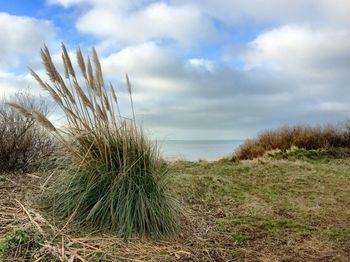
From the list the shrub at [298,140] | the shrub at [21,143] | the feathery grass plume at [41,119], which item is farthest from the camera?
the shrub at [298,140]

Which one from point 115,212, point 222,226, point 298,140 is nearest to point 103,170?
point 115,212

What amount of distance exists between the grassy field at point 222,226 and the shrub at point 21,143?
54 cm

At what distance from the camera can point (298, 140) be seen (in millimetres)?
14258

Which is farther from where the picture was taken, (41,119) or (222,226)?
(222,226)

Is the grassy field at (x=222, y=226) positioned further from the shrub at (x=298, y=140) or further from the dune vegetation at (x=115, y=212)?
the shrub at (x=298, y=140)

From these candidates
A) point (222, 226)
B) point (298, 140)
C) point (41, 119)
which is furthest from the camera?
point (298, 140)

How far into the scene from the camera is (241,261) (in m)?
4.24

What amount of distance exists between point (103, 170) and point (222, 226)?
1.59m

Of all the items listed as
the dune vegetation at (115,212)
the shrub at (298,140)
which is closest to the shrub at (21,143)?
the dune vegetation at (115,212)

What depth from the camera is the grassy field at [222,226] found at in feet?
12.7

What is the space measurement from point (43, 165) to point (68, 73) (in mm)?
1874

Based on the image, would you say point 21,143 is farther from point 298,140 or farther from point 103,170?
point 298,140

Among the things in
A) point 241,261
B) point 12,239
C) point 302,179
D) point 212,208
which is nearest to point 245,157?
A: point 302,179

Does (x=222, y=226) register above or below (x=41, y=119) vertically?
below
